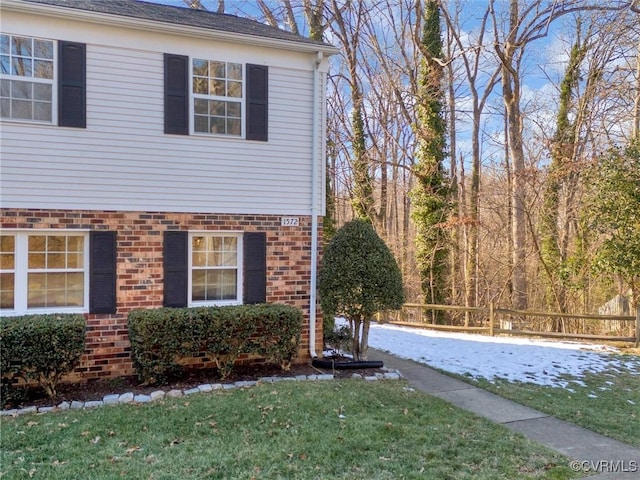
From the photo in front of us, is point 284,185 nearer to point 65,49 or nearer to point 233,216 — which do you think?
point 233,216

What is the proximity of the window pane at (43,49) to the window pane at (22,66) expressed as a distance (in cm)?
15

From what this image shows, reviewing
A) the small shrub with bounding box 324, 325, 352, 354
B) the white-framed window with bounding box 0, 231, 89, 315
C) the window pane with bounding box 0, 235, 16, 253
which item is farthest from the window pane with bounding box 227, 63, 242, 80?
the small shrub with bounding box 324, 325, 352, 354

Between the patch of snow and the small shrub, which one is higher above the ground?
the small shrub

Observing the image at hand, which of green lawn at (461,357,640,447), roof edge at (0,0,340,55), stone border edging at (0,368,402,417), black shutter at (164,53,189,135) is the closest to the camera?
green lawn at (461,357,640,447)

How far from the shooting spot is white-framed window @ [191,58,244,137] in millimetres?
6957

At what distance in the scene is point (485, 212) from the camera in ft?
53.7

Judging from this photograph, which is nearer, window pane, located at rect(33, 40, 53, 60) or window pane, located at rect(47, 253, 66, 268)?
window pane, located at rect(33, 40, 53, 60)

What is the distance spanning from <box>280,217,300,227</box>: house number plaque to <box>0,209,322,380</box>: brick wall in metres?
0.07

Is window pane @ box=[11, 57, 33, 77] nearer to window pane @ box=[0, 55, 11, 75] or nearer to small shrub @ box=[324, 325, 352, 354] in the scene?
window pane @ box=[0, 55, 11, 75]

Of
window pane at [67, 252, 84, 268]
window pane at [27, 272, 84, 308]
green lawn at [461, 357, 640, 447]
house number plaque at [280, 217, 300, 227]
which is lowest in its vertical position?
green lawn at [461, 357, 640, 447]

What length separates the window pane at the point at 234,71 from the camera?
280 inches

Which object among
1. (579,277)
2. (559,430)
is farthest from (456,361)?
(579,277)

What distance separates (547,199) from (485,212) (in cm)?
292

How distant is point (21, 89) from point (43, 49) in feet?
2.05
